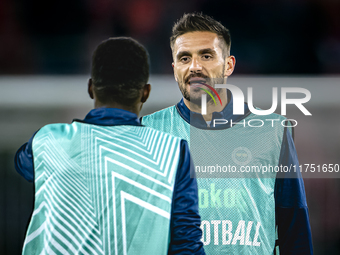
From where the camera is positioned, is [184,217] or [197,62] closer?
[184,217]

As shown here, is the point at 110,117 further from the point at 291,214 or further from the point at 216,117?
the point at 291,214

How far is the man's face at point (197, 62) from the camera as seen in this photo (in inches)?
47.8

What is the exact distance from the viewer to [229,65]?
4.26ft

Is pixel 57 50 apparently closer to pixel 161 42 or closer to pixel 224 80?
pixel 161 42

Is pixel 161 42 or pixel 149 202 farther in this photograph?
pixel 161 42

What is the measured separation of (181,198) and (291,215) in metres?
0.54

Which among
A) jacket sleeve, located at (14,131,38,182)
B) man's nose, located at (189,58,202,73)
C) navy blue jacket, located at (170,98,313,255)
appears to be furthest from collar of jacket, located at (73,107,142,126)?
navy blue jacket, located at (170,98,313,255)

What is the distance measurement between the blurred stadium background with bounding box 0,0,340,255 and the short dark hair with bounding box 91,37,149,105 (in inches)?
14.7

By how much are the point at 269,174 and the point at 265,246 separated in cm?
27

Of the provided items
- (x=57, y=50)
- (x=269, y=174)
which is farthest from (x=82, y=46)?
(x=269, y=174)

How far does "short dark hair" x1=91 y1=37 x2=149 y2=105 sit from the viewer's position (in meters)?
0.93

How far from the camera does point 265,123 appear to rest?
4.06 ft

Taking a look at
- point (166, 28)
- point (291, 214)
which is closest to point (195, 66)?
point (166, 28)

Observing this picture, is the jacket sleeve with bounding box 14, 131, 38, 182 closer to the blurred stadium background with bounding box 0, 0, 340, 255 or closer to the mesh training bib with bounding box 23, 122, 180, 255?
the mesh training bib with bounding box 23, 122, 180, 255
